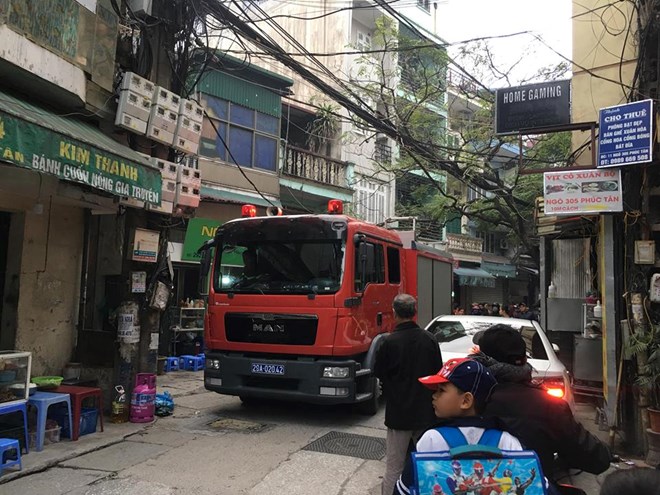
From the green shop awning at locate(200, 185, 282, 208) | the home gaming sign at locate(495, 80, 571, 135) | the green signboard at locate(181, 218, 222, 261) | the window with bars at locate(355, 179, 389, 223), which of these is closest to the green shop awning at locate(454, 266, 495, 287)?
the window with bars at locate(355, 179, 389, 223)

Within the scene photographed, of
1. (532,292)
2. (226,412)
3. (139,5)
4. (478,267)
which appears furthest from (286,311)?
(532,292)

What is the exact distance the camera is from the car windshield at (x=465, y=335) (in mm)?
6663

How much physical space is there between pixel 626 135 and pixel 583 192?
0.77 m

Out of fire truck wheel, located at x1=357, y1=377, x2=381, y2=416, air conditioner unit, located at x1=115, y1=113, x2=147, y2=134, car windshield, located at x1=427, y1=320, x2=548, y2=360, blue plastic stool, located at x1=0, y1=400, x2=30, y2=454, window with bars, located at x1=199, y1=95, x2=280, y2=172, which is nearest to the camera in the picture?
blue plastic stool, located at x1=0, y1=400, x2=30, y2=454

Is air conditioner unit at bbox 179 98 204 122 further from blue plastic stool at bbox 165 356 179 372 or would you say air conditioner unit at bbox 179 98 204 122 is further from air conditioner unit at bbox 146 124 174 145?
blue plastic stool at bbox 165 356 179 372

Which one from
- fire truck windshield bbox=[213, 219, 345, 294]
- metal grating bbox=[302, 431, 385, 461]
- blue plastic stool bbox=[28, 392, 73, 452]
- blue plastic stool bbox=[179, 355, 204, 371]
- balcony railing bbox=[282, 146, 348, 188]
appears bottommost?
metal grating bbox=[302, 431, 385, 461]

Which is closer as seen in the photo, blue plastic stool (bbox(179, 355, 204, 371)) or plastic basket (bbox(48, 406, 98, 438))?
plastic basket (bbox(48, 406, 98, 438))

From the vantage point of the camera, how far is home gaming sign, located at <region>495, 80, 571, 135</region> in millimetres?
8802

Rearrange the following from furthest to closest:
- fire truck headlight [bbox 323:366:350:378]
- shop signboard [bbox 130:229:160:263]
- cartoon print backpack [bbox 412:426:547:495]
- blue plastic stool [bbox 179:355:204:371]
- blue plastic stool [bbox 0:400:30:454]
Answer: blue plastic stool [bbox 179:355:204:371] < shop signboard [bbox 130:229:160:263] < fire truck headlight [bbox 323:366:350:378] < blue plastic stool [bbox 0:400:30:454] < cartoon print backpack [bbox 412:426:547:495]

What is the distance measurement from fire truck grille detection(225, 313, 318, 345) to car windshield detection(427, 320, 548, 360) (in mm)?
1766

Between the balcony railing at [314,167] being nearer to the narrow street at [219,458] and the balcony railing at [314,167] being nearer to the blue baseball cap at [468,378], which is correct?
the narrow street at [219,458]

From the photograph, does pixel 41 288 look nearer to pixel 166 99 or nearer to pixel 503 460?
pixel 166 99

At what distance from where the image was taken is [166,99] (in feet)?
23.2

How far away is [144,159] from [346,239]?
272cm
